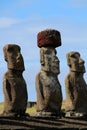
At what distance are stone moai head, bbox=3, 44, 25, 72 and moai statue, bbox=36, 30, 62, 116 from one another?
1.20 metres

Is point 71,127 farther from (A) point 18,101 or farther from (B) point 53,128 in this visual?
(A) point 18,101

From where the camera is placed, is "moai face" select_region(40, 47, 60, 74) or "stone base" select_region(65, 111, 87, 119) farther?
"stone base" select_region(65, 111, 87, 119)

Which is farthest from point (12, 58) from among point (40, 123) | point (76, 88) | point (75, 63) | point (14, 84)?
point (76, 88)

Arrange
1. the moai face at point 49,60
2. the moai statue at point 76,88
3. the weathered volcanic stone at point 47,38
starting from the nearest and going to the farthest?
the moai face at point 49,60, the weathered volcanic stone at point 47,38, the moai statue at point 76,88

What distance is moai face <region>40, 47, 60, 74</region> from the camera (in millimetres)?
19172

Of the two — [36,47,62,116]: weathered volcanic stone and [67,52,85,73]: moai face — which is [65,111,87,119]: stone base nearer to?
[36,47,62,116]: weathered volcanic stone

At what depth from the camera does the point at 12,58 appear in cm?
1791

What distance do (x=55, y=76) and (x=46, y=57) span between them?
78 centimetres

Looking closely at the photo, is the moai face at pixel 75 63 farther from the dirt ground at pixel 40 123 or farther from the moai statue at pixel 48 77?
the dirt ground at pixel 40 123

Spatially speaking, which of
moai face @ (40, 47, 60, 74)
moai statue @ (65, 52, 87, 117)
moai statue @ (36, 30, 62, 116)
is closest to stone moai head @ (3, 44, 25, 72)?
moai statue @ (36, 30, 62, 116)

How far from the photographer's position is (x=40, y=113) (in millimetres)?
18500

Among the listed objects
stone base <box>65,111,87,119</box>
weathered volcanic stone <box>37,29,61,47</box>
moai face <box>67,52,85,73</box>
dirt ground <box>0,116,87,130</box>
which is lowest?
dirt ground <box>0,116,87,130</box>

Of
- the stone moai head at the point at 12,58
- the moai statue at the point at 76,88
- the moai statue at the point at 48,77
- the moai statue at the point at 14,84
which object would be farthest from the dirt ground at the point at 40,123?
the stone moai head at the point at 12,58

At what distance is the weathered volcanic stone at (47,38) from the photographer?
19406 mm
